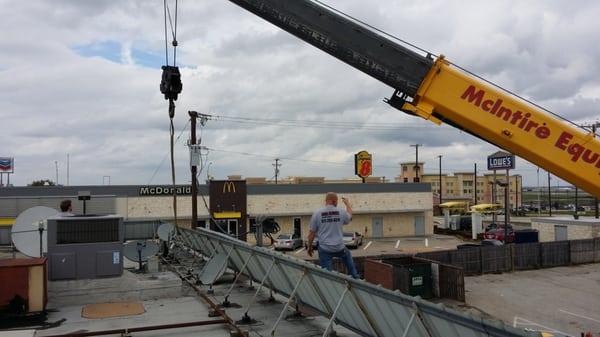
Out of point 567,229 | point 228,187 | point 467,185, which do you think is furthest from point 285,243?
point 467,185

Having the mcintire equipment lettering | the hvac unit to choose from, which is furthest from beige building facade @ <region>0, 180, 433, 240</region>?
the mcintire equipment lettering

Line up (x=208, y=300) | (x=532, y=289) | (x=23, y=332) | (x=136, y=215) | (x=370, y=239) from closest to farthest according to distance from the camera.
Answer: (x=23, y=332)
(x=208, y=300)
(x=532, y=289)
(x=136, y=215)
(x=370, y=239)

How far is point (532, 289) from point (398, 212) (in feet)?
91.3

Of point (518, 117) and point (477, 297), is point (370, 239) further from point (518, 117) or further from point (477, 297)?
point (518, 117)

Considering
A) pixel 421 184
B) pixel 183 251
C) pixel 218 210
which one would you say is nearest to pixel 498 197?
pixel 421 184

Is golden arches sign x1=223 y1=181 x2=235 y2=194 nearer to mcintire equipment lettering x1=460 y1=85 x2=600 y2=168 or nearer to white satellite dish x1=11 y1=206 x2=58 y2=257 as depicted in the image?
white satellite dish x1=11 y1=206 x2=58 y2=257

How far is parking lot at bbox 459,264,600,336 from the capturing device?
16406mm

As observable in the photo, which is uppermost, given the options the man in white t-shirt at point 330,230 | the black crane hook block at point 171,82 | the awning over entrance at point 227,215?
the black crane hook block at point 171,82

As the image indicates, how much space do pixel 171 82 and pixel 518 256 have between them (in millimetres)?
22942

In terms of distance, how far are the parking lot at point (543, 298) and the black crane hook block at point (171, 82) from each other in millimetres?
12083

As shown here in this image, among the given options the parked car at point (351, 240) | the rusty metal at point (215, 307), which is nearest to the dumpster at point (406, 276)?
the rusty metal at point (215, 307)

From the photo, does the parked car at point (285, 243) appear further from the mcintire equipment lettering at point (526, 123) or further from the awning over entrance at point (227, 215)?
the mcintire equipment lettering at point (526, 123)

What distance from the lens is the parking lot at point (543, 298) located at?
53.8 ft

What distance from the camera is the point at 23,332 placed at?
6309 mm
